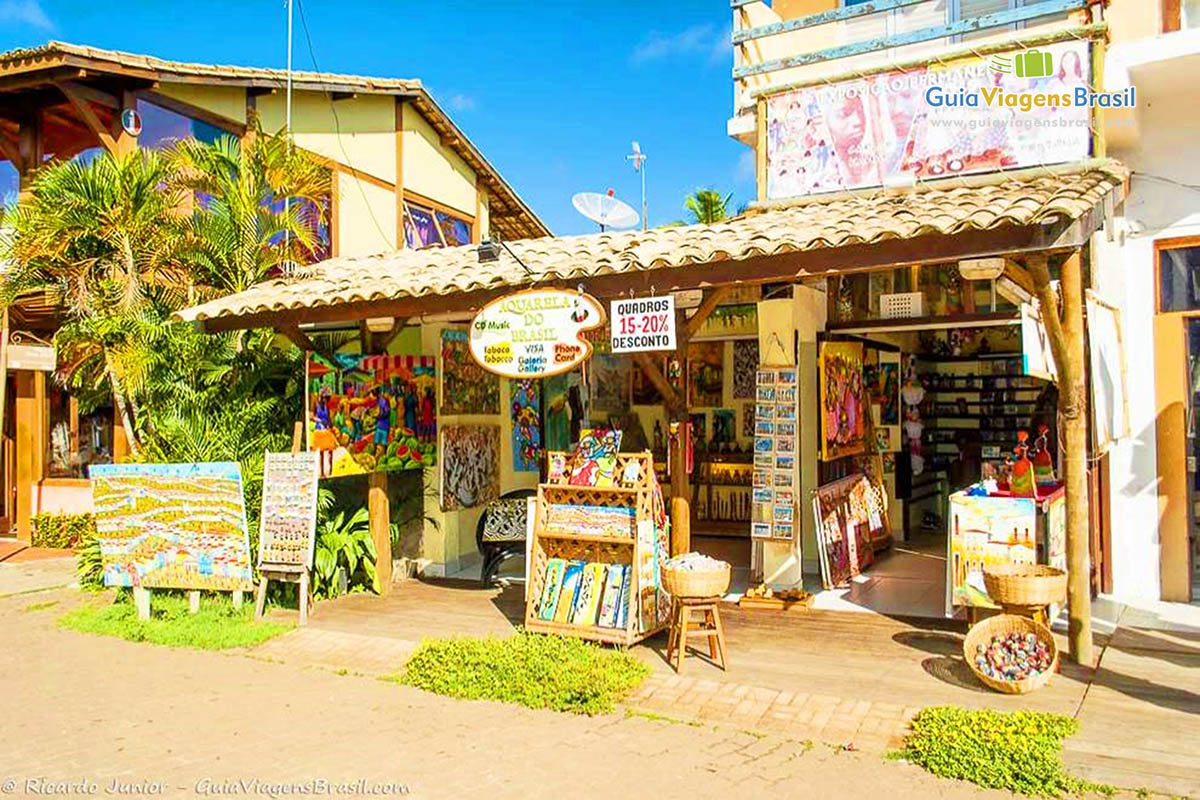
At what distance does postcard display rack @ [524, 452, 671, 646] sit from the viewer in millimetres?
6922

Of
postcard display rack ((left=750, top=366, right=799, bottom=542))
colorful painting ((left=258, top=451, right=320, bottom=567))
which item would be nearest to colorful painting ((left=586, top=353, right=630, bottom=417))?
postcard display rack ((left=750, top=366, right=799, bottom=542))

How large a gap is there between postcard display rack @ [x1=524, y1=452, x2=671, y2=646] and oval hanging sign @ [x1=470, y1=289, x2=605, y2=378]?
0.94 metres

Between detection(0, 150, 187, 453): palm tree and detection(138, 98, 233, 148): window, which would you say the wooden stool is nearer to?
detection(0, 150, 187, 453): palm tree

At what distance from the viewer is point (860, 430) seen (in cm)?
979

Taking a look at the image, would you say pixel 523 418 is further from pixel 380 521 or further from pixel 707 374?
pixel 707 374

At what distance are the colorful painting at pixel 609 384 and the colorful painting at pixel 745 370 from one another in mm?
1514

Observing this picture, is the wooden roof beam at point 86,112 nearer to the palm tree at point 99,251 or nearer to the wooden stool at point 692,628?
the palm tree at point 99,251

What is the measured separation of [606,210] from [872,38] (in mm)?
3171

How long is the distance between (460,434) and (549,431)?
118 cm

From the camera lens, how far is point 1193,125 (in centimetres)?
767

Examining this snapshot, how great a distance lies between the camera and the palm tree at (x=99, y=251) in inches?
367

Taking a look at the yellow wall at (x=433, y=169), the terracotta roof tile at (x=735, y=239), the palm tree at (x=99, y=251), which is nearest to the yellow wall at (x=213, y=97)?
the palm tree at (x=99, y=251)

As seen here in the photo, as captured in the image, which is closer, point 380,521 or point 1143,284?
point 1143,284

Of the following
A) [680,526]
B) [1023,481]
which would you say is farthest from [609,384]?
[1023,481]
